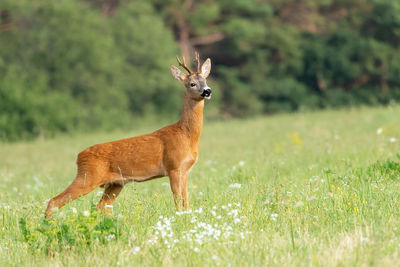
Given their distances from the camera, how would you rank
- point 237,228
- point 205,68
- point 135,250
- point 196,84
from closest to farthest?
point 135,250, point 237,228, point 196,84, point 205,68

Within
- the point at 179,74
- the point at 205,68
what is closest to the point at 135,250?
the point at 179,74

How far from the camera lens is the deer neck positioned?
273 inches

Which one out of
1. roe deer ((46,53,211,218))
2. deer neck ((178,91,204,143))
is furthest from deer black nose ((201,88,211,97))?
deer neck ((178,91,204,143))

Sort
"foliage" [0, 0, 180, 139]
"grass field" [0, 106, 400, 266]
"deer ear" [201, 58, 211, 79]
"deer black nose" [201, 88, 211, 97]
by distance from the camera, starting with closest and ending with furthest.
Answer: "grass field" [0, 106, 400, 266] < "deer black nose" [201, 88, 211, 97] < "deer ear" [201, 58, 211, 79] < "foliage" [0, 0, 180, 139]

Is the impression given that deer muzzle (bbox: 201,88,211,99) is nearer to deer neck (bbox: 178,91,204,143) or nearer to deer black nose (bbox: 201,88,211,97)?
deer black nose (bbox: 201,88,211,97)

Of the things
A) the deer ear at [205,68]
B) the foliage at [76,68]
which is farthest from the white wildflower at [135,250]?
the foliage at [76,68]

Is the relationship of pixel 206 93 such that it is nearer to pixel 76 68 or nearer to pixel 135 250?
pixel 135 250

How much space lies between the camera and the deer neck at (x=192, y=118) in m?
6.93

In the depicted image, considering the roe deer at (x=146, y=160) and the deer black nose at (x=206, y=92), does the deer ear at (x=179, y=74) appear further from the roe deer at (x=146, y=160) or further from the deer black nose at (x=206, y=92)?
the deer black nose at (x=206, y=92)

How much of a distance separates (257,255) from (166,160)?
7.00 ft

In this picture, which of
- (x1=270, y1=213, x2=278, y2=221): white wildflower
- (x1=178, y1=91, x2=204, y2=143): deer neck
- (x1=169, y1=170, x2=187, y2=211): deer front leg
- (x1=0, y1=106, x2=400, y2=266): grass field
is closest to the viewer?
(x1=0, y1=106, x2=400, y2=266): grass field

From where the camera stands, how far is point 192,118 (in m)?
7.00

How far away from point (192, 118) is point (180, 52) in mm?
34239

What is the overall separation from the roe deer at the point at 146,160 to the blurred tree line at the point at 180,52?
25.7 m
